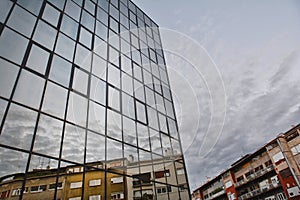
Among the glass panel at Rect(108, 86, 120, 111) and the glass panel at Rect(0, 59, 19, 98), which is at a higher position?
the glass panel at Rect(108, 86, 120, 111)

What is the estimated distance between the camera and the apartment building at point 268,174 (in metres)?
33.4

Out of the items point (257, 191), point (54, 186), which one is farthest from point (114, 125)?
point (257, 191)

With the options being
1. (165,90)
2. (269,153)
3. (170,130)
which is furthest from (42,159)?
(269,153)

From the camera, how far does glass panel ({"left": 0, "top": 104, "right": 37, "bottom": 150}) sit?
21.1 ft

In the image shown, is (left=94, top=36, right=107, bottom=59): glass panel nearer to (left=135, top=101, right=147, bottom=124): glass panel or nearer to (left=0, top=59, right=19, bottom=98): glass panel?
(left=135, top=101, right=147, bottom=124): glass panel

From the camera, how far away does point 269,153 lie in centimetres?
3781

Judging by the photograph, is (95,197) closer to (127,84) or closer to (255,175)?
(127,84)

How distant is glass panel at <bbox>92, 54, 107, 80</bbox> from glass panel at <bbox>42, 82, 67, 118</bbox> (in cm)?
267

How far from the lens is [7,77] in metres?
7.08

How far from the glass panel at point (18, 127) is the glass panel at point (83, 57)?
377 cm

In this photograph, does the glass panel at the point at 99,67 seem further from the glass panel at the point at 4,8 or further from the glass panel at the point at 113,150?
the glass panel at the point at 4,8

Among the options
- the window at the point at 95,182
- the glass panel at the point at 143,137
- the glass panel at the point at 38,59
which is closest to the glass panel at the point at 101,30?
the glass panel at the point at 38,59

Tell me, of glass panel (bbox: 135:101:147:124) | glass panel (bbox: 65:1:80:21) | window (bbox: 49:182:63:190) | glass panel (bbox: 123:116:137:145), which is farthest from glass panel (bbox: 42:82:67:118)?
glass panel (bbox: 135:101:147:124)

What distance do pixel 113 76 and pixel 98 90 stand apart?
74.5 inches
